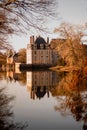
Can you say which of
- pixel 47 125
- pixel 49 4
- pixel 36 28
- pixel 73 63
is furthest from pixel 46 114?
pixel 73 63

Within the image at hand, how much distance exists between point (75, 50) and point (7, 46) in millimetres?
30708

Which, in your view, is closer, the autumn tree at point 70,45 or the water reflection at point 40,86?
the water reflection at point 40,86

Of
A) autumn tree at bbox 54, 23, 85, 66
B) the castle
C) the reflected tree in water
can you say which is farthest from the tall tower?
the reflected tree in water

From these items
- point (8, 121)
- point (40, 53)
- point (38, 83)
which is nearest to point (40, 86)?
point (38, 83)

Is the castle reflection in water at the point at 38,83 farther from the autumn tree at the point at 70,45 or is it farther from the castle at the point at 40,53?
the castle at the point at 40,53

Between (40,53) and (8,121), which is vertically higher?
(8,121)

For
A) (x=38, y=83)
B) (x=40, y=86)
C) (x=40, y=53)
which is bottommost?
(x=40, y=53)

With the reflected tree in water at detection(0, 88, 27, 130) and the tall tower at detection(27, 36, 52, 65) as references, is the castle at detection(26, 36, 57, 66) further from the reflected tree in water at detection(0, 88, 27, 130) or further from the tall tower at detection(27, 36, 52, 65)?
the reflected tree in water at detection(0, 88, 27, 130)

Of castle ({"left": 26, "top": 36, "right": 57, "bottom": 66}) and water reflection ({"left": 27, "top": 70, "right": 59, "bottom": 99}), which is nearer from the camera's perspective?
water reflection ({"left": 27, "top": 70, "right": 59, "bottom": 99})

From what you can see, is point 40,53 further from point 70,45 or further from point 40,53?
point 70,45

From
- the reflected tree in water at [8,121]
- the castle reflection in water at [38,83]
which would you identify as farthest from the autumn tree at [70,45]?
the reflected tree in water at [8,121]

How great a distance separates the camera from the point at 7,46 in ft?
40.2

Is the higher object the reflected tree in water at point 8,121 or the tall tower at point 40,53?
the reflected tree in water at point 8,121

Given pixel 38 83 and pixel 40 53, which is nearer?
pixel 38 83
